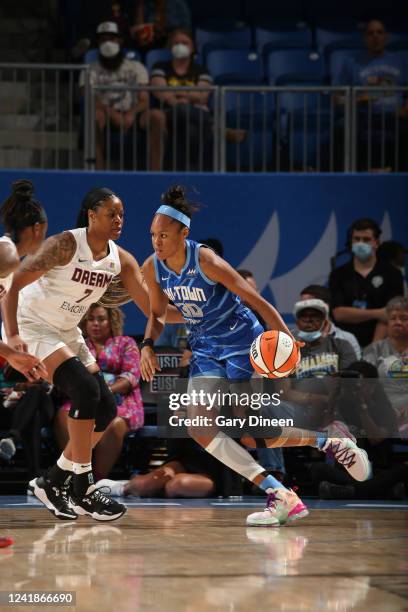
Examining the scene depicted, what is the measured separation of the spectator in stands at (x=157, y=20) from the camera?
1219 cm

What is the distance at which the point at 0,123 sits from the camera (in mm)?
11656

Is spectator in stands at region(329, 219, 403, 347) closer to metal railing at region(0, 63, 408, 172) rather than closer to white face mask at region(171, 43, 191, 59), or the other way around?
metal railing at region(0, 63, 408, 172)

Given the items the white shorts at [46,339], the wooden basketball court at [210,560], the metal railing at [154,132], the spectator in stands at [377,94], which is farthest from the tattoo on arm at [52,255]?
the spectator in stands at [377,94]

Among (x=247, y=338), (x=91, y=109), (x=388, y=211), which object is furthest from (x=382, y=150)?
(x=247, y=338)

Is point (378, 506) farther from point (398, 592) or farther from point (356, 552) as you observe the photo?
point (398, 592)

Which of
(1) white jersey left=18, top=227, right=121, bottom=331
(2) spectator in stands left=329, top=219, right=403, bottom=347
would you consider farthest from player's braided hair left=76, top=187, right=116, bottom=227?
(2) spectator in stands left=329, top=219, right=403, bottom=347

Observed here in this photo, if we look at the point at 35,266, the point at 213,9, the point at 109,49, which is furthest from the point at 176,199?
the point at 213,9

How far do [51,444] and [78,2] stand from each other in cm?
609

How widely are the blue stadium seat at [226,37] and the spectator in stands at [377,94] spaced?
61.3 inches

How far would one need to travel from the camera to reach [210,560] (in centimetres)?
534

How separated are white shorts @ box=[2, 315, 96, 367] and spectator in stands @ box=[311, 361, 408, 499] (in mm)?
2290

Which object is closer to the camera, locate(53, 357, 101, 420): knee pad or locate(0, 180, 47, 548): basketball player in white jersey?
locate(0, 180, 47, 548): basketball player in white jersey

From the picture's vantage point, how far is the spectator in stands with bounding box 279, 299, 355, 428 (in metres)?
8.59

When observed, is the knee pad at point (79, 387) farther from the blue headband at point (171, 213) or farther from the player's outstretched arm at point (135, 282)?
the blue headband at point (171, 213)
